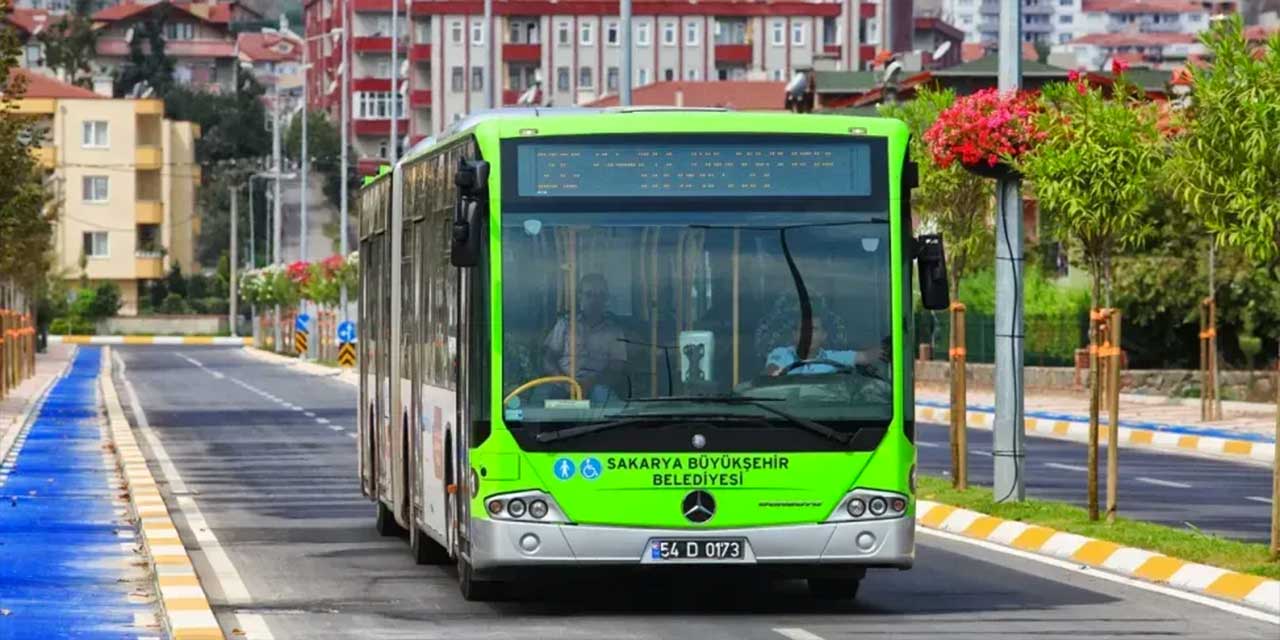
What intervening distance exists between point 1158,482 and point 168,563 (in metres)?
14.0

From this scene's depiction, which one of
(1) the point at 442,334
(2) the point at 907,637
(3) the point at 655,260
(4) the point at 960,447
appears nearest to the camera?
(2) the point at 907,637

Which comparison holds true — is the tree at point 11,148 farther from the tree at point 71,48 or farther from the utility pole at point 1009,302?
the tree at point 71,48

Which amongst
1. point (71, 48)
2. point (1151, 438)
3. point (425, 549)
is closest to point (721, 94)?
point (71, 48)

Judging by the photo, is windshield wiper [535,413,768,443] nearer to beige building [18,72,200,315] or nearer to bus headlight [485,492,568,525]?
bus headlight [485,492,568,525]

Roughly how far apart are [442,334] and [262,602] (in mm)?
1848

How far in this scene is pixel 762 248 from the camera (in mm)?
15188

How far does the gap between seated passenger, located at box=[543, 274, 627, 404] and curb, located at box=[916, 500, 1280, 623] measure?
3.75 m

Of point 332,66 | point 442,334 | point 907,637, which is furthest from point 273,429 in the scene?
point 332,66

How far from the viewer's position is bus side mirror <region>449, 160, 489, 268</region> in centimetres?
1470

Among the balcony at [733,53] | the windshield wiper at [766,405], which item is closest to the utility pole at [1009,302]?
the windshield wiper at [766,405]

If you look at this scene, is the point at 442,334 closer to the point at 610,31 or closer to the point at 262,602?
the point at 262,602

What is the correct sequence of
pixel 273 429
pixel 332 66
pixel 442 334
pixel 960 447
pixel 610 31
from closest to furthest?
pixel 442 334, pixel 960 447, pixel 273 429, pixel 610 31, pixel 332 66

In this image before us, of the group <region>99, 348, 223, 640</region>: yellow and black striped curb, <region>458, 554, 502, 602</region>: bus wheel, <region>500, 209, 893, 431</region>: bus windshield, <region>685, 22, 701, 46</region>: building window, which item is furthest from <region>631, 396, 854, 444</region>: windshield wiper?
<region>685, 22, 701, 46</region>: building window

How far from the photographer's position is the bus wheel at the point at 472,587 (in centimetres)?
1581
